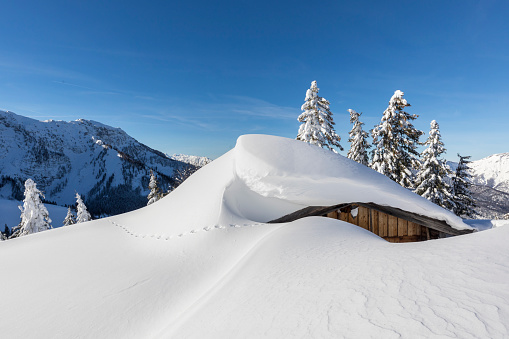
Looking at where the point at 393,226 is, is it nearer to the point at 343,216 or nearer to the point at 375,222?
the point at 375,222

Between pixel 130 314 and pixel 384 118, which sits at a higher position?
pixel 384 118

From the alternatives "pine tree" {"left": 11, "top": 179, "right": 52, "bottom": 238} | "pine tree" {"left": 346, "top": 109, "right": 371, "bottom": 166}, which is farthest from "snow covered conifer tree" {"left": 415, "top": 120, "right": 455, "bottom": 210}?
"pine tree" {"left": 11, "top": 179, "right": 52, "bottom": 238}

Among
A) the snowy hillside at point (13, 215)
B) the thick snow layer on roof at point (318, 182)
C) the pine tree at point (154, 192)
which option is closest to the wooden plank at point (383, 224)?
the thick snow layer on roof at point (318, 182)

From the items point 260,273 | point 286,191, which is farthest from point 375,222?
point 260,273

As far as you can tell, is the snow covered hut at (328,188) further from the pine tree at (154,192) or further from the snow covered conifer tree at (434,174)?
the pine tree at (154,192)

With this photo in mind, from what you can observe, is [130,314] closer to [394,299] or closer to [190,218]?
[190,218]

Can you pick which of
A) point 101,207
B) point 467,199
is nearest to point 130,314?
point 467,199

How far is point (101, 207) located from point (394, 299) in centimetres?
17308

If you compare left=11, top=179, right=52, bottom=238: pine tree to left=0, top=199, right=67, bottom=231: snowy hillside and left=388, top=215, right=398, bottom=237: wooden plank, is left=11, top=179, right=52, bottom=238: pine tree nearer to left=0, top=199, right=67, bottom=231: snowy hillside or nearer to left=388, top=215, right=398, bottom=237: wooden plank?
left=388, top=215, right=398, bottom=237: wooden plank

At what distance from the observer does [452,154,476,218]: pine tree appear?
21219mm

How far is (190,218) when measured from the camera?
4.84 meters

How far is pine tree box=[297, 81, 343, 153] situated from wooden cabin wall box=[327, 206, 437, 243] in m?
13.6

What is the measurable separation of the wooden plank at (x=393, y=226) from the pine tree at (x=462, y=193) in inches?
801

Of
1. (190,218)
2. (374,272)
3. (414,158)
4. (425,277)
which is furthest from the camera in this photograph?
(414,158)
